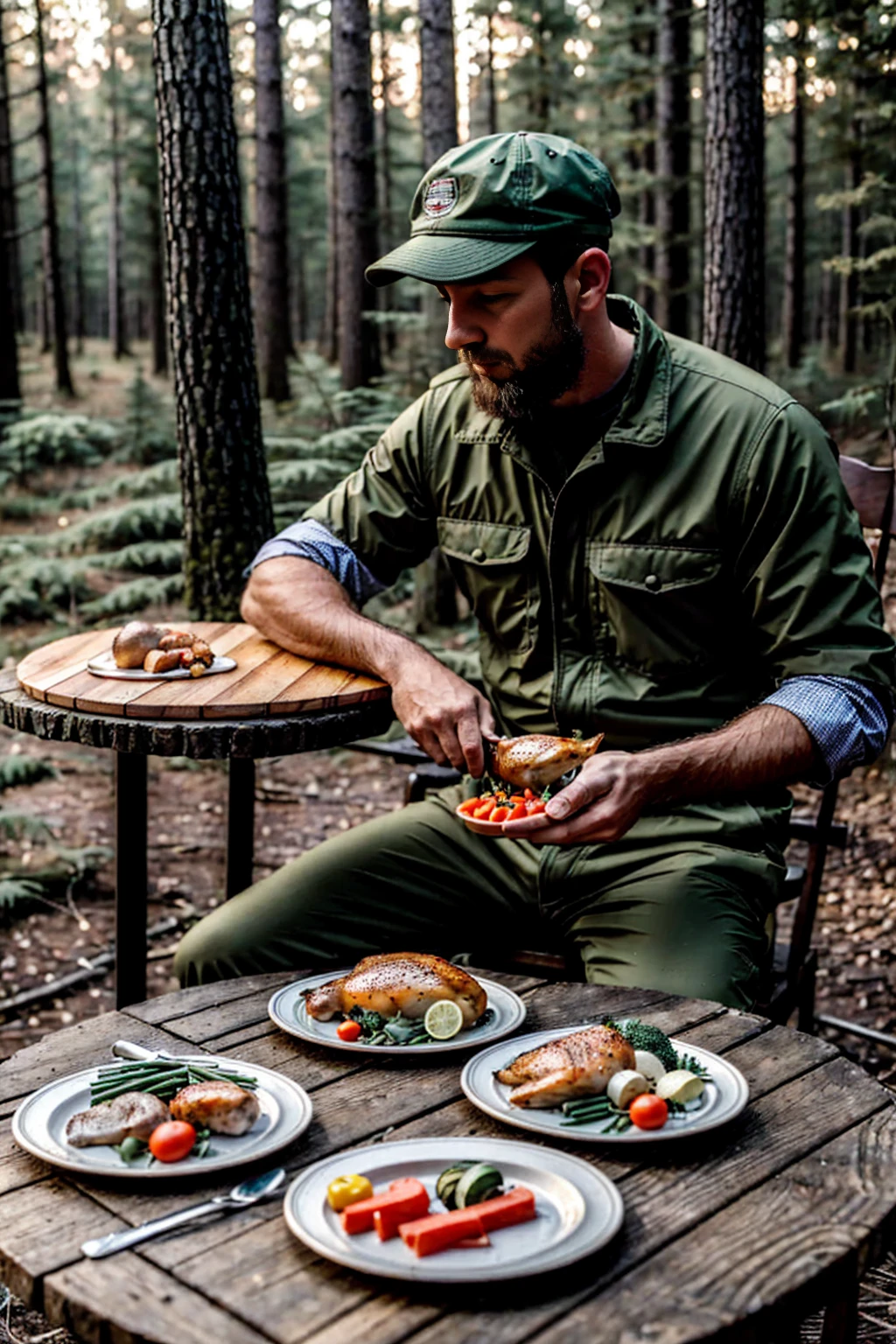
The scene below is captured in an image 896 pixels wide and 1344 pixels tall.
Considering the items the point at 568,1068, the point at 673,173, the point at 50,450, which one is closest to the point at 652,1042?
the point at 568,1068

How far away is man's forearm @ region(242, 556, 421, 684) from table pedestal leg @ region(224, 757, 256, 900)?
1.75 feet

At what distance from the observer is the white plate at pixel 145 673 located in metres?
3.17

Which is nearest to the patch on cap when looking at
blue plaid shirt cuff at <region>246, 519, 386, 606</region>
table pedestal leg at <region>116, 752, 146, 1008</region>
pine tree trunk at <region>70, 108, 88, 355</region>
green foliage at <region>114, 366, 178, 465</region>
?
blue plaid shirt cuff at <region>246, 519, 386, 606</region>

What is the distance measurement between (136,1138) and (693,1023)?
975mm

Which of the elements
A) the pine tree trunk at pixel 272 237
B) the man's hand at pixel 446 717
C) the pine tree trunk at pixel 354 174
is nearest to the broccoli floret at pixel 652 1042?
the man's hand at pixel 446 717

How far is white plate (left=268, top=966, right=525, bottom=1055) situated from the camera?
2078 mm

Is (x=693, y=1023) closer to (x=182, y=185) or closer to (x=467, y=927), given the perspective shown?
(x=467, y=927)

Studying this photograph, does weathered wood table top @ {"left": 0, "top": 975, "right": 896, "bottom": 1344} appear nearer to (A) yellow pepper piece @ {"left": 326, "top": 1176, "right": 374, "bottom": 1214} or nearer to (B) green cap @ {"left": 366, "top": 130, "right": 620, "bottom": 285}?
(A) yellow pepper piece @ {"left": 326, "top": 1176, "right": 374, "bottom": 1214}

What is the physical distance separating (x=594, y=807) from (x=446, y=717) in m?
0.50

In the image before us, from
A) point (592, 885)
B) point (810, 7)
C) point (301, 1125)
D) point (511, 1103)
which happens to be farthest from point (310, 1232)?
point (810, 7)

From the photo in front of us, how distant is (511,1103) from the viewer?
1865 millimetres

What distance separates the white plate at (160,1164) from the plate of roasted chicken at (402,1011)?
171mm

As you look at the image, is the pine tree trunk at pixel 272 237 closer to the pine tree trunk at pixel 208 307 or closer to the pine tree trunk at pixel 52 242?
the pine tree trunk at pixel 52 242

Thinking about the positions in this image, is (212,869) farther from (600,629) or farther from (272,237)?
(272,237)
